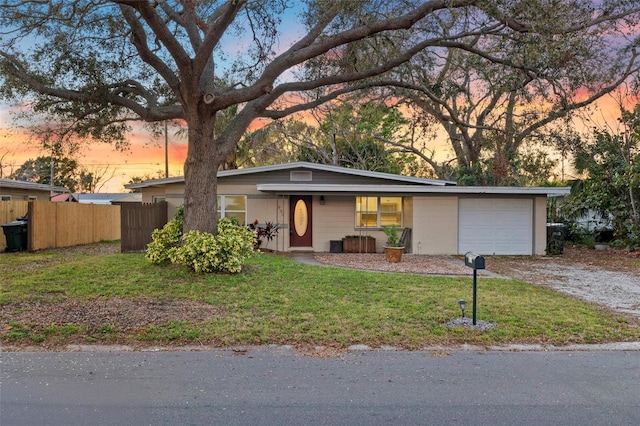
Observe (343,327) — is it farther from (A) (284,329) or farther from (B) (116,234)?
(B) (116,234)

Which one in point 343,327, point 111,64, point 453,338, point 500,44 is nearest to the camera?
point 453,338

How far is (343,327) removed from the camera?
19.8ft

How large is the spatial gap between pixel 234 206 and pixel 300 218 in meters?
2.45

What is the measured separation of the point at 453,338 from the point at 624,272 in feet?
30.0

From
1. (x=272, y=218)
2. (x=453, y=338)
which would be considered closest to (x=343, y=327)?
(x=453, y=338)

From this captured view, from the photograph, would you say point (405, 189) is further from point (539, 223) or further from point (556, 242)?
point (556, 242)

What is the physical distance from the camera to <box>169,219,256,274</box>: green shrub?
9461 millimetres

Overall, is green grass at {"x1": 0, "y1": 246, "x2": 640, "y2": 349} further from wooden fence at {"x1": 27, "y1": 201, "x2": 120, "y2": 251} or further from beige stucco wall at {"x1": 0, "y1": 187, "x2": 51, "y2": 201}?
beige stucco wall at {"x1": 0, "y1": 187, "x2": 51, "y2": 201}

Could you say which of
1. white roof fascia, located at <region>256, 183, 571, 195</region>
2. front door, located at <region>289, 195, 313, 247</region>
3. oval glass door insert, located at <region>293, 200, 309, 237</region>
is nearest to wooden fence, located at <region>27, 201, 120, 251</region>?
white roof fascia, located at <region>256, 183, 571, 195</region>

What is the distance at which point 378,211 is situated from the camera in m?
16.6

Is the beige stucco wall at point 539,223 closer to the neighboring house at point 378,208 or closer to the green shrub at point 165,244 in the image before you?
the neighboring house at point 378,208

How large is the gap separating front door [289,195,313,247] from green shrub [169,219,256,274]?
642 centimetres

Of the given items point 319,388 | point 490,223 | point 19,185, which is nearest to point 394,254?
point 490,223

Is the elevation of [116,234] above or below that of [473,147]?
below
